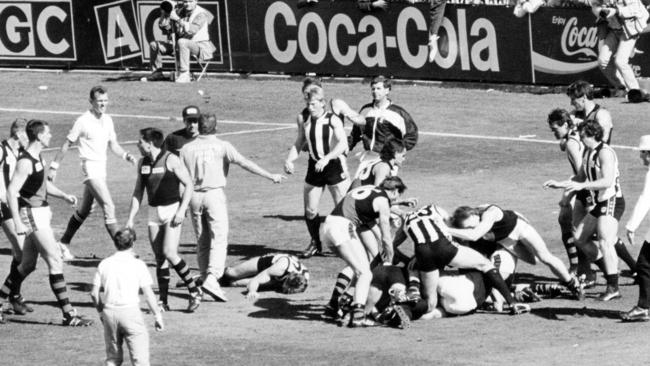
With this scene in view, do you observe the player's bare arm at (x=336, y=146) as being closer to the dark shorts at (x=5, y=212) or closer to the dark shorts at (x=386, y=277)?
the dark shorts at (x=386, y=277)

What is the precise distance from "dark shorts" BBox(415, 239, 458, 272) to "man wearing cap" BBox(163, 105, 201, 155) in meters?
3.50

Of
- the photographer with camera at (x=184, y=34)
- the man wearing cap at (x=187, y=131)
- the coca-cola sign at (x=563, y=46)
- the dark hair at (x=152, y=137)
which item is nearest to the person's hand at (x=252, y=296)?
the man wearing cap at (x=187, y=131)

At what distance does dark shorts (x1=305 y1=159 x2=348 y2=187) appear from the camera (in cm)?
2053

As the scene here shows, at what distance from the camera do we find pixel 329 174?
2055 centimetres

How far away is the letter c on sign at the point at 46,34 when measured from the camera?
39594 millimetres

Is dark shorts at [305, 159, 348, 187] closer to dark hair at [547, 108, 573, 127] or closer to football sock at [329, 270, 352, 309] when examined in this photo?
football sock at [329, 270, 352, 309]

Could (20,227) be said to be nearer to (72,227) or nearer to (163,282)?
(163,282)

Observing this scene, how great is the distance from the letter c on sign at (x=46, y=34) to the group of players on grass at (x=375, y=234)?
21164 millimetres

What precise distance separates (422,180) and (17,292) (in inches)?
384

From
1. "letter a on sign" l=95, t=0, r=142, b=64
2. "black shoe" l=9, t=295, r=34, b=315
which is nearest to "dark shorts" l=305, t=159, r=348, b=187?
"black shoe" l=9, t=295, r=34, b=315

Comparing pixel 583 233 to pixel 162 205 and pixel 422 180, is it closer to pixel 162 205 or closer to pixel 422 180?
pixel 162 205

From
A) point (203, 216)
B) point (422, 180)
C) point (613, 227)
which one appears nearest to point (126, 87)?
point (422, 180)

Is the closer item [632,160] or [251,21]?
[632,160]

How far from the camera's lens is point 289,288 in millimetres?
18781
